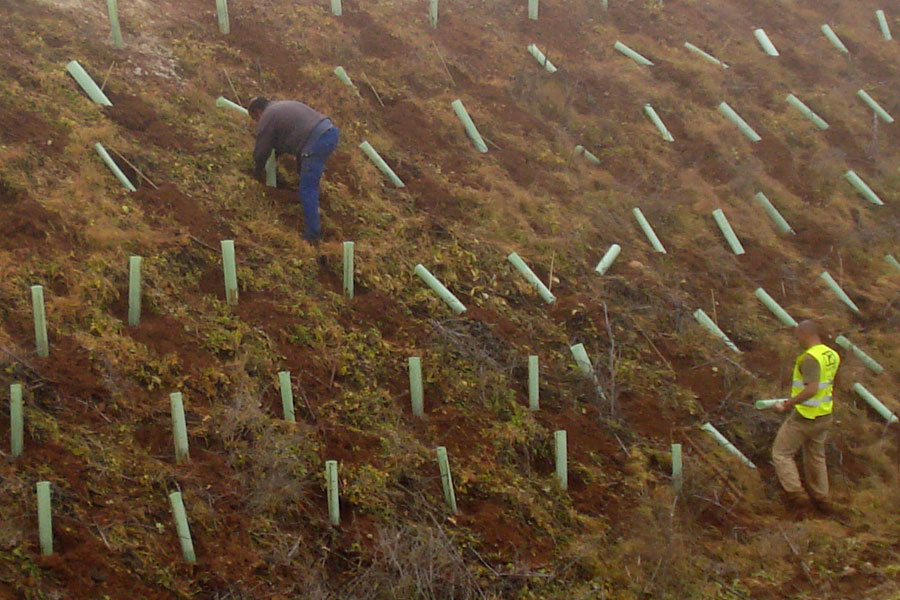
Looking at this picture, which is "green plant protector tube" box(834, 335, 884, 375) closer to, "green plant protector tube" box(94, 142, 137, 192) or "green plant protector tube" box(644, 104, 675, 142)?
"green plant protector tube" box(644, 104, 675, 142)

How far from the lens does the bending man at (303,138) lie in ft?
26.6

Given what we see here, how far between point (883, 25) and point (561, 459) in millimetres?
13299

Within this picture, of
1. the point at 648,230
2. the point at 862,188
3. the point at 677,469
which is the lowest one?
the point at 677,469

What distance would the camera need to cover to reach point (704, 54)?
13906 millimetres

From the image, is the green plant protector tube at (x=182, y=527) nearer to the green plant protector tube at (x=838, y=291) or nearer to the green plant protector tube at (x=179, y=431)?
the green plant protector tube at (x=179, y=431)

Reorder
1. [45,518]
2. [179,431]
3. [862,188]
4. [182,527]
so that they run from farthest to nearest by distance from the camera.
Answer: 1. [862,188]
2. [179,431]
3. [182,527]
4. [45,518]

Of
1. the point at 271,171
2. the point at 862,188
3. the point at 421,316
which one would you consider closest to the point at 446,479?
the point at 421,316

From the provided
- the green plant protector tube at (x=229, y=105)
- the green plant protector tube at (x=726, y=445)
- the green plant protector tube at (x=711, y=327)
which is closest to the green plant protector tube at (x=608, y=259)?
the green plant protector tube at (x=711, y=327)

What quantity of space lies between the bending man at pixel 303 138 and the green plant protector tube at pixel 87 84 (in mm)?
1676

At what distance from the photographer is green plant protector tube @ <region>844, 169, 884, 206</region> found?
12.4m

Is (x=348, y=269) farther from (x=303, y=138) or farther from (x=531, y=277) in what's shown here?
(x=531, y=277)

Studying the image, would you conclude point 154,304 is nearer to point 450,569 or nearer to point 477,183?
point 450,569

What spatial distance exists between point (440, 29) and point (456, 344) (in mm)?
6168

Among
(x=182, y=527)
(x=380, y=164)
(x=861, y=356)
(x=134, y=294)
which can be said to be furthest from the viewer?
(x=380, y=164)
